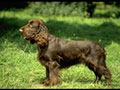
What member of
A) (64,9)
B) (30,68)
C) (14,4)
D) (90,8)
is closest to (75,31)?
Result: (64,9)

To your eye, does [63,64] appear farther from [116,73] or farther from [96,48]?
[116,73]

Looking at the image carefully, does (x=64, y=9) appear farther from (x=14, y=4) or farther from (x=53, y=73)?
(x=53, y=73)

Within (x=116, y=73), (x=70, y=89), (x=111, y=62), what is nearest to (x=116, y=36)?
(x=111, y=62)

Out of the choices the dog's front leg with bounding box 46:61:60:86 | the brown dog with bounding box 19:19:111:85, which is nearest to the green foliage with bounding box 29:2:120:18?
the brown dog with bounding box 19:19:111:85

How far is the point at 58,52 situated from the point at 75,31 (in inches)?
286

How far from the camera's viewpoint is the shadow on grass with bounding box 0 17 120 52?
1097 cm

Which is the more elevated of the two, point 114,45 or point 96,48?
point 96,48

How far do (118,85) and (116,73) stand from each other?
1100mm

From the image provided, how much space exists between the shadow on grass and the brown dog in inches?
136

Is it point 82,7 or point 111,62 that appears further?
point 82,7

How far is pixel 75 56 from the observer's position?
643cm

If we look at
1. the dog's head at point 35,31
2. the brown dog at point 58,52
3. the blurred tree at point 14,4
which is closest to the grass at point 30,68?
the brown dog at point 58,52

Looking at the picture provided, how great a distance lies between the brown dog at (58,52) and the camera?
6355 millimetres

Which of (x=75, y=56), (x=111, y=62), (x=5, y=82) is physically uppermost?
(x=75, y=56)
